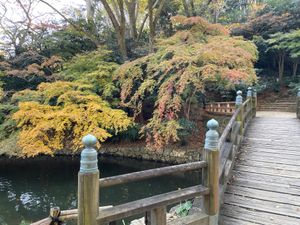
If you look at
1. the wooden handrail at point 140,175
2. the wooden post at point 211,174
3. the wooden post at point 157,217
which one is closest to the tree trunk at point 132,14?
the wooden post at point 211,174

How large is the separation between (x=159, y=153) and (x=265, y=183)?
5.85m

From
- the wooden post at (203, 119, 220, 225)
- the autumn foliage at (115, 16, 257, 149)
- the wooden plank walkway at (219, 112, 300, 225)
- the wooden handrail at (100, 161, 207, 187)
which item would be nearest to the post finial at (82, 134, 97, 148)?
the wooden handrail at (100, 161, 207, 187)

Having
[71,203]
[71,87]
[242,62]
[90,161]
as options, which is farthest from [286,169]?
[71,87]

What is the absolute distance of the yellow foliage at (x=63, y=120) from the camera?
25.1 feet

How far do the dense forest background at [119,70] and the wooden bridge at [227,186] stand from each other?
2.29m

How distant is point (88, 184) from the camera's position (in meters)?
2.01

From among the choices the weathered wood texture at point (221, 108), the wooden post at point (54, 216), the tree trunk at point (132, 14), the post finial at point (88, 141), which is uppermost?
the tree trunk at point (132, 14)

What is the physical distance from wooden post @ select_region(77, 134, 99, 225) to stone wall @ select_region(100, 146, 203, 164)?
766 cm

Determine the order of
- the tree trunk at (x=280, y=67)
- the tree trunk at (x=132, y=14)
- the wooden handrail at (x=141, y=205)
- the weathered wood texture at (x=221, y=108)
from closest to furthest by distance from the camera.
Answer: the wooden handrail at (x=141, y=205) → the tree trunk at (x=132, y=14) → the weathered wood texture at (x=221, y=108) → the tree trunk at (x=280, y=67)

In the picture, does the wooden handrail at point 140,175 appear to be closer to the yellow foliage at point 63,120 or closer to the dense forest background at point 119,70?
the dense forest background at point 119,70

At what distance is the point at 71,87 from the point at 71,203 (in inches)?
152

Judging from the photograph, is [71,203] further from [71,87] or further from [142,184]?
[71,87]

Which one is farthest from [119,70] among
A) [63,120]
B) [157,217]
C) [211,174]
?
[157,217]

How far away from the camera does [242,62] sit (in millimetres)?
7312
